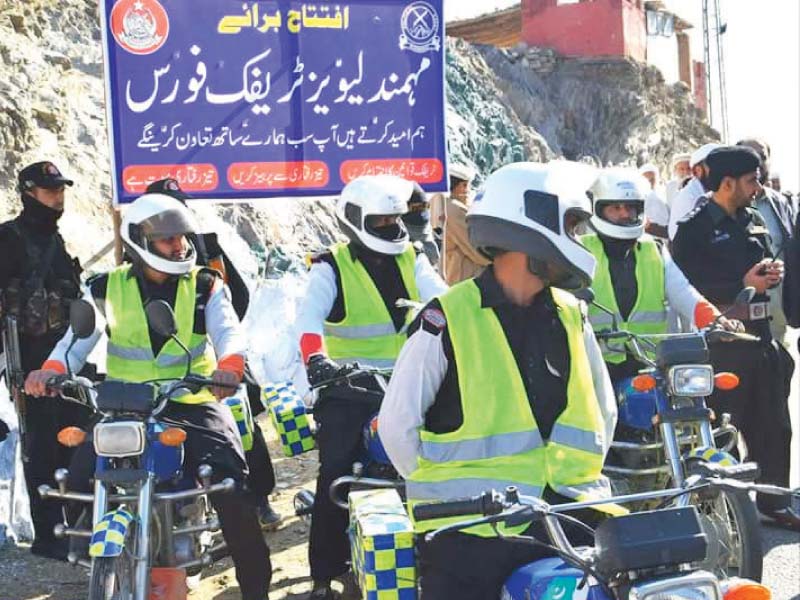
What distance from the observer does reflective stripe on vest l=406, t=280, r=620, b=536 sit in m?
3.13

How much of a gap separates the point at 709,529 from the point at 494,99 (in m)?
19.2

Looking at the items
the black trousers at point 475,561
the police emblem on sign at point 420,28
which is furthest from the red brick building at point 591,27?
the black trousers at point 475,561

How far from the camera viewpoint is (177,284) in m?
5.05

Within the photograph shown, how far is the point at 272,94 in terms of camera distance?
8305 millimetres

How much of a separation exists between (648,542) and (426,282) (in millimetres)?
3207

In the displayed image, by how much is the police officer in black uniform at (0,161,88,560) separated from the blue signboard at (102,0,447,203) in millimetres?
1115

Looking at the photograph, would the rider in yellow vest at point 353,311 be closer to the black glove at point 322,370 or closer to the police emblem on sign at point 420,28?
the black glove at point 322,370

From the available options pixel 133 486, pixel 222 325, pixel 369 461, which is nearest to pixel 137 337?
pixel 222 325

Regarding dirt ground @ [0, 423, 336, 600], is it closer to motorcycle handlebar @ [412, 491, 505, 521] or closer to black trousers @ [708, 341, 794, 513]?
black trousers @ [708, 341, 794, 513]

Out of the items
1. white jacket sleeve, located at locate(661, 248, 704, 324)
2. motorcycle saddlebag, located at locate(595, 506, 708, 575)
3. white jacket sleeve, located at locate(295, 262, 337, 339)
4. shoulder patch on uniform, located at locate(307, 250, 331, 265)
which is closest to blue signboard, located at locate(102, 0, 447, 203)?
shoulder patch on uniform, located at locate(307, 250, 331, 265)

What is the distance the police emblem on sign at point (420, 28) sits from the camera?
8562 mm

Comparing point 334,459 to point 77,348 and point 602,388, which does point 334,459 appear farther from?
point 602,388

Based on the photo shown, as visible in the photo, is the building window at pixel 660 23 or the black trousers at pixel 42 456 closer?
the black trousers at pixel 42 456

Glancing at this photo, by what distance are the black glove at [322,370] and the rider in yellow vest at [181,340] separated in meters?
0.30
